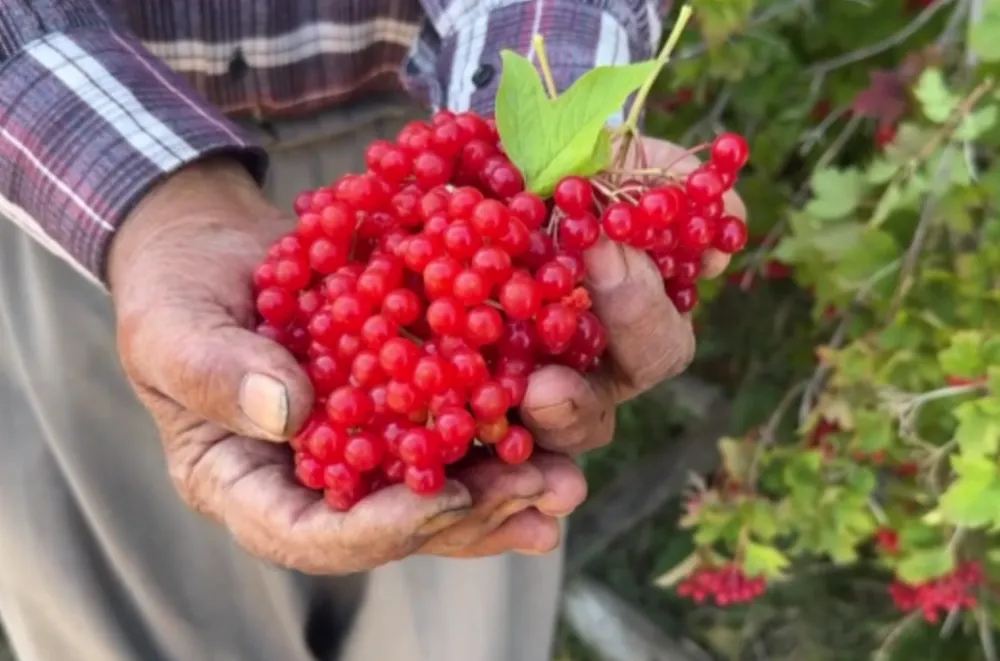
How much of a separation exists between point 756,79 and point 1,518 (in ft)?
2.83

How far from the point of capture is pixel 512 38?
2.18 ft

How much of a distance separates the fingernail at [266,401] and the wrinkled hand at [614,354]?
4.4 inches

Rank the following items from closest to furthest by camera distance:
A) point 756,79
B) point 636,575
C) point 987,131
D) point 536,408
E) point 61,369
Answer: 1. point 536,408
2. point 61,369
3. point 987,131
4. point 756,79
5. point 636,575

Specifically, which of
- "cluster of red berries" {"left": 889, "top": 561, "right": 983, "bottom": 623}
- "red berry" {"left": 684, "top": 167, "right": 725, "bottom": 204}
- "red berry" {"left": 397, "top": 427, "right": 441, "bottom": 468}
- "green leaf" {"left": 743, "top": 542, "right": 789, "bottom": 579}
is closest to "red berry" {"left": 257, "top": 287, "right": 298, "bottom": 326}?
"red berry" {"left": 397, "top": 427, "right": 441, "bottom": 468}

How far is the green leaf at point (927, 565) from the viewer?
0.97 meters

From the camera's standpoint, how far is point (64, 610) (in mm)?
776

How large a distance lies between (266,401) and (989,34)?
23.4 inches

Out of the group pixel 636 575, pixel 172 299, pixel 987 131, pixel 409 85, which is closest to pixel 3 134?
pixel 172 299

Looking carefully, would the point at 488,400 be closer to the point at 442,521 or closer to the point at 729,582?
the point at 442,521

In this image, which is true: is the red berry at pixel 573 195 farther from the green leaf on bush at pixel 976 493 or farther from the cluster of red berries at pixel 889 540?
the cluster of red berries at pixel 889 540

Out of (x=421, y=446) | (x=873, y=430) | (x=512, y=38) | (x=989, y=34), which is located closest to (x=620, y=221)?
(x=421, y=446)

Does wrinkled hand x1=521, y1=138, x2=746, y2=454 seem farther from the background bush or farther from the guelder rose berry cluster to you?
the background bush

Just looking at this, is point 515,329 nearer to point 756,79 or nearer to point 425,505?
point 425,505

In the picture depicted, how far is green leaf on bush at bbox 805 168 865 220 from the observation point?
921mm
